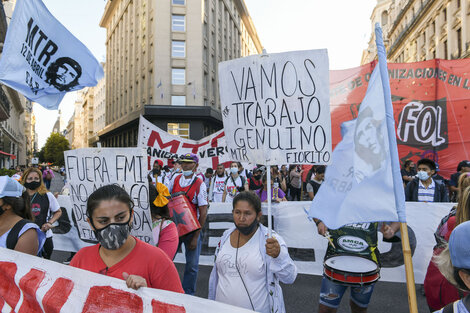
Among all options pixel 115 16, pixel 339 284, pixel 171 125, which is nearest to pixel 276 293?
pixel 339 284

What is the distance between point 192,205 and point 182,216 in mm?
470

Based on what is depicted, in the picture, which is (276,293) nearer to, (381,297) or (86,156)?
(86,156)

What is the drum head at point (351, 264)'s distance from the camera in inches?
110

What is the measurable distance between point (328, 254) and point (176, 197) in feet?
6.39

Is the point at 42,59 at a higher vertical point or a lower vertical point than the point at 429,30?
lower

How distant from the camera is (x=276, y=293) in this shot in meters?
2.44

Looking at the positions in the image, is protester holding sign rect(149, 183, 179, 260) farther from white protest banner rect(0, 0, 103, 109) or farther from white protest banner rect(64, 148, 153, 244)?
white protest banner rect(0, 0, 103, 109)

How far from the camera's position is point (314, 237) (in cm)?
525

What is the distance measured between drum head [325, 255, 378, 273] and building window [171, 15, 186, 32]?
29916 millimetres

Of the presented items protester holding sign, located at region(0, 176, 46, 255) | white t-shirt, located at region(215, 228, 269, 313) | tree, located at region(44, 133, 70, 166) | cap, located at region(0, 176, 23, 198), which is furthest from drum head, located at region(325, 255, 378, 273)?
tree, located at region(44, 133, 70, 166)

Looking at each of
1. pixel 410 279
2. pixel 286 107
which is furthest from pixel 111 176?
pixel 410 279

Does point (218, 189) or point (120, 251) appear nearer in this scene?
point (120, 251)

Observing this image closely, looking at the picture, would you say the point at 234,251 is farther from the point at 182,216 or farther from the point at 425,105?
the point at 425,105

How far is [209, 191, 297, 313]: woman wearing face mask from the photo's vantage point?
238 cm
